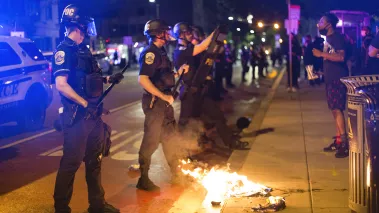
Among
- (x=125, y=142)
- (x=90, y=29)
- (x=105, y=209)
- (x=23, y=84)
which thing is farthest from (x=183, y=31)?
(x=23, y=84)

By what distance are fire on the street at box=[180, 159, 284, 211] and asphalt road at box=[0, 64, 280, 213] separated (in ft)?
1.04

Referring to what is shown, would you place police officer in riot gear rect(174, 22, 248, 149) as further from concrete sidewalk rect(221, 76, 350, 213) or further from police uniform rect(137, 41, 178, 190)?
police uniform rect(137, 41, 178, 190)

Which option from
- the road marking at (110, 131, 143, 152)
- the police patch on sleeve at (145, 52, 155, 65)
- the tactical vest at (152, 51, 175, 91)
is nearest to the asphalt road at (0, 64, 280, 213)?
Result: the road marking at (110, 131, 143, 152)

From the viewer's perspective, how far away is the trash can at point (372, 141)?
169 inches

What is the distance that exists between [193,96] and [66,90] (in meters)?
3.50

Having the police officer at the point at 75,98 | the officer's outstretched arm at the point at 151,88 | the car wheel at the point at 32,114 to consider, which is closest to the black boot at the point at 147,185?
the officer's outstretched arm at the point at 151,88

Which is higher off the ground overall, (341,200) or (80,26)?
(80,26)

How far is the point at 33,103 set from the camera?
11906 millimetres

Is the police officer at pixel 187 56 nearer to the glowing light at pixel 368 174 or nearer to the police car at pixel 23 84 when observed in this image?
the glowing light at pixel 368 174

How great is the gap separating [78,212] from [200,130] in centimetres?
399

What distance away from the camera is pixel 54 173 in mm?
7555

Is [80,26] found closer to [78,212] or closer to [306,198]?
[78,212]

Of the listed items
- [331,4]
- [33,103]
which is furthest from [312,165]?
[331,4]

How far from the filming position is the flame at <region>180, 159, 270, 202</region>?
6083mm
